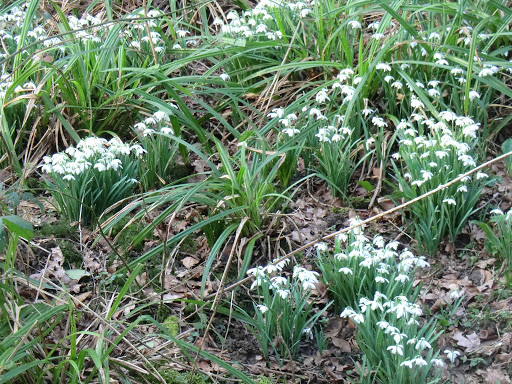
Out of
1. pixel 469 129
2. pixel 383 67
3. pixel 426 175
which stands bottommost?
pixel 426 175

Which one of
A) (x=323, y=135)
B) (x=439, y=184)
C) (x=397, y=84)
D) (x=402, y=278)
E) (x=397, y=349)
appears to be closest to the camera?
(x=397, y=349)

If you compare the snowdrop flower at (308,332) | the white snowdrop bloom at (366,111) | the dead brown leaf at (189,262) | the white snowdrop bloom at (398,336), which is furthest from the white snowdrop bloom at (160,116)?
the white snowdrop bloom at (398,336)

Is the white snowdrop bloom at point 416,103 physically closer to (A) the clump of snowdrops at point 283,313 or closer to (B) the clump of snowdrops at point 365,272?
(B) the clump of snowdrops at point 365,272

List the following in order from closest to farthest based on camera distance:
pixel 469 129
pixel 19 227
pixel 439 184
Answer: pixel 19 227 < pixel 439 184 < pixel 469 129

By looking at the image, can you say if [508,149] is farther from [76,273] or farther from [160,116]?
[76,273]

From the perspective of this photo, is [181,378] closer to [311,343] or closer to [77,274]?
[311,343]

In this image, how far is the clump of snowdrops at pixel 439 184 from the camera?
11.5ft

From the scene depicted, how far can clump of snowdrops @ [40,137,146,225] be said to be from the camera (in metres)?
3.63

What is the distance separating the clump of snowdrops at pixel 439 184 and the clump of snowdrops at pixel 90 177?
1.70 metres

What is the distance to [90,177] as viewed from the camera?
12.1ft

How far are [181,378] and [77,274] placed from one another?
96cm

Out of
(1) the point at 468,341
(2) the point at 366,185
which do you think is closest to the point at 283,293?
(1) the point at 468,341

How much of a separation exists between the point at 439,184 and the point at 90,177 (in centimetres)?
206

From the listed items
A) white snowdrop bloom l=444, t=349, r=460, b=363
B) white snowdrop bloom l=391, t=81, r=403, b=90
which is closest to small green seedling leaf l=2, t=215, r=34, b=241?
white snowdrop bloom l=444, t=349, r=460, b=363
